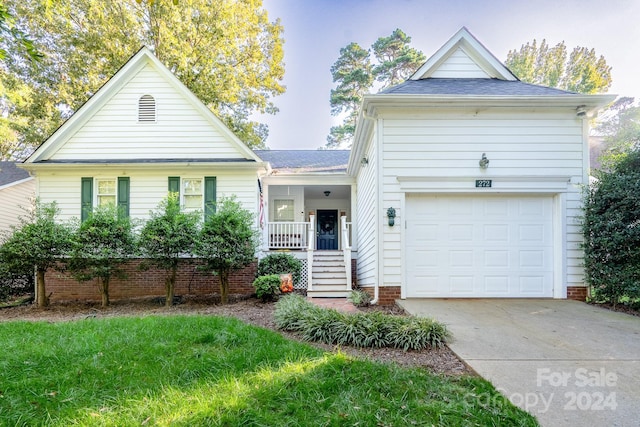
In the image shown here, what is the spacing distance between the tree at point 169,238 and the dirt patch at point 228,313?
2.52ft

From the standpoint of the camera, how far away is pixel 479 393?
238cm

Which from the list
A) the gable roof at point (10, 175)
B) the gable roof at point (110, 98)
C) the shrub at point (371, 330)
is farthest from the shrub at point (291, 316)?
the gable roof at point (10, 175)

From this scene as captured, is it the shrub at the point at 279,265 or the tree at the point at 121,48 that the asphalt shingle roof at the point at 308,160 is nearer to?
the shrub at the point at 279,265

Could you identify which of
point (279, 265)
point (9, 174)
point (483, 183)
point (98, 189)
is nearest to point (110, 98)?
point (98, 189)

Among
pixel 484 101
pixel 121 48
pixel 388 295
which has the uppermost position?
pixel 121 48

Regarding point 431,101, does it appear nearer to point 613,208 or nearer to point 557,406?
point 613,208

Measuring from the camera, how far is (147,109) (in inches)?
371

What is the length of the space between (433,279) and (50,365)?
19.5ft

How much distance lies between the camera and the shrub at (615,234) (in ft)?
17.4

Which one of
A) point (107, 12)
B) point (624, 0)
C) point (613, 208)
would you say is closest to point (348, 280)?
point (613, 208)

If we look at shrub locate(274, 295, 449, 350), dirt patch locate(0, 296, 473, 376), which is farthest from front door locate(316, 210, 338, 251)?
shrub locate(274, 295, 449, 350)

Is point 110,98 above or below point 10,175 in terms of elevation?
above

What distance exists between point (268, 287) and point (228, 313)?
137 cm

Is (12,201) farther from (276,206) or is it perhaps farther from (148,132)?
(276,206)
